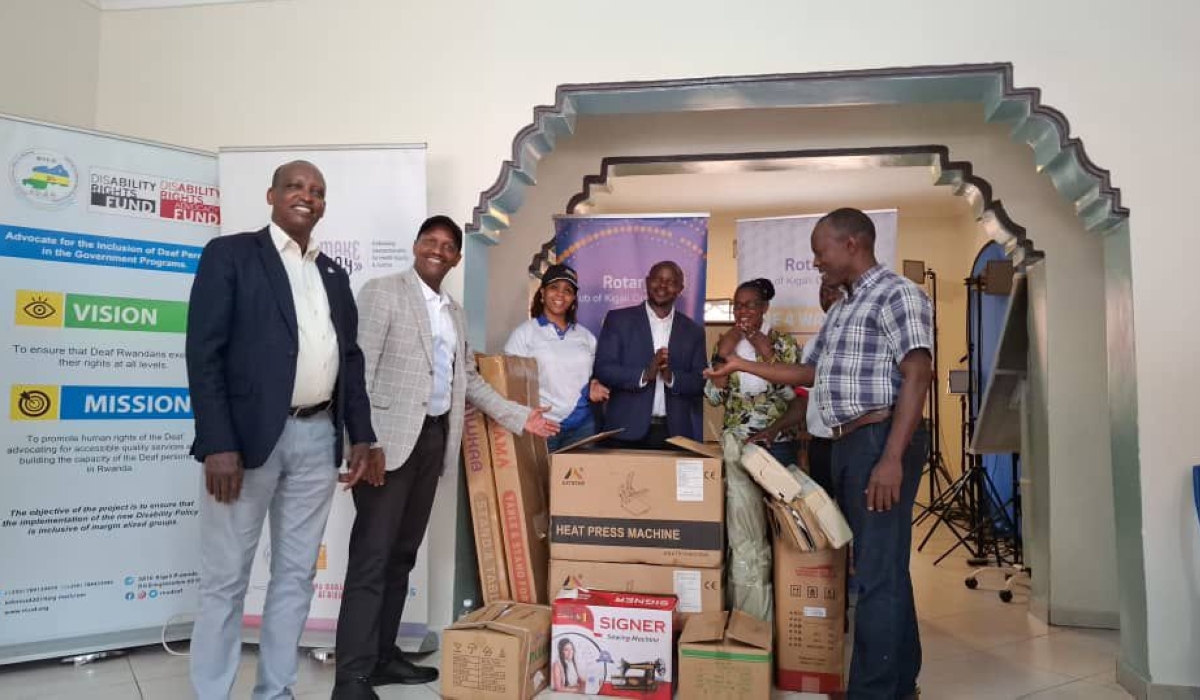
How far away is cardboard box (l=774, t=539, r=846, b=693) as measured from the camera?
2.68 m

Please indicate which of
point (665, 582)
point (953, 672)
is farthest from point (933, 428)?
point (665, 582)

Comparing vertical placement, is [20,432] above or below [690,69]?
below

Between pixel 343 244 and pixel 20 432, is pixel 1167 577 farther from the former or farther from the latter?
pixel 20 432

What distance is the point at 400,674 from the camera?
2.66 m

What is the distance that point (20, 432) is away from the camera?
2.84 meters

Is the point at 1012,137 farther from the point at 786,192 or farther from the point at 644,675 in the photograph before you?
the point at 786,192

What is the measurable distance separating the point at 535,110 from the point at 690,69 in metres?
0.64

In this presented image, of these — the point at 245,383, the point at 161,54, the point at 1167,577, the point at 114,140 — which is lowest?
the point at 1167,577

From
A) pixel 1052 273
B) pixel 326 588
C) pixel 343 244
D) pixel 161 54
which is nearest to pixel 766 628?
pixel 326 588

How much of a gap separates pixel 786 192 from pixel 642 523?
4.66m

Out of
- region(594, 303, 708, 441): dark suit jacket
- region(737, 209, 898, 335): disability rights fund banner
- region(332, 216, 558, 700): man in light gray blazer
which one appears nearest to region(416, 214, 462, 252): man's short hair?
region(332, 216, 558, 700): man in light gray blazer

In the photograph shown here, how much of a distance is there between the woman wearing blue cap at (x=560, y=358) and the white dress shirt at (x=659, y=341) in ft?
1.08

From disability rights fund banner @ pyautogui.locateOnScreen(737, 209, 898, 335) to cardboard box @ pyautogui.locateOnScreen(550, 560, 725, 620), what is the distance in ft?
7.10

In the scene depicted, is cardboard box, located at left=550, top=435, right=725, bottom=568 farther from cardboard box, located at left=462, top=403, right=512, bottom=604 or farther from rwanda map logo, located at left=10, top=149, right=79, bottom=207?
rwanda map logo, located at left=10, top=149, right=79, bottom=207
